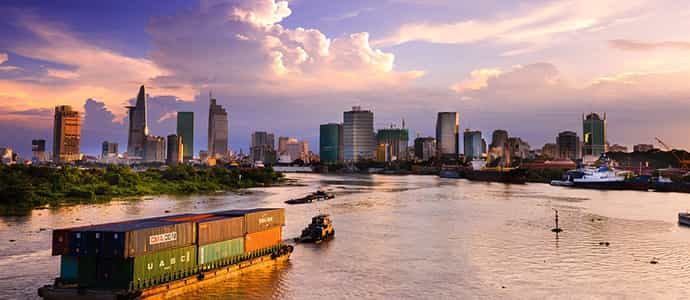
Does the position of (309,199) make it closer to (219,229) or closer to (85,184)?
(85,184)

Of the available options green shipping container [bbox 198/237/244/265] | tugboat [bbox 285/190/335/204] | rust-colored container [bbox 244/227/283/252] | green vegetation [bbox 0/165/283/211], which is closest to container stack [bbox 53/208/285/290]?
green shipping container [bbox 198/237/244/265]

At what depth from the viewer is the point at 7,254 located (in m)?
41.6

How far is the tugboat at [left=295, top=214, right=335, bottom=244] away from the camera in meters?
50.6

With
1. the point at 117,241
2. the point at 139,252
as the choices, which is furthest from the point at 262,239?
the point at 117,241

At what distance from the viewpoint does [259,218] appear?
125 ft

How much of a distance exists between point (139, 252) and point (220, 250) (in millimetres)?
7365

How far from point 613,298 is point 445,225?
33.8m

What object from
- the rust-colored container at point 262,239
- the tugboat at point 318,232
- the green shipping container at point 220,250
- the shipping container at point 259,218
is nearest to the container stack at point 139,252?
the green shipping container at point 220,250

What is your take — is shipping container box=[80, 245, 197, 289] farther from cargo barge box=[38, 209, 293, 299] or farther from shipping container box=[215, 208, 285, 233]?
shipping container box=[215, 208, 285, 233]

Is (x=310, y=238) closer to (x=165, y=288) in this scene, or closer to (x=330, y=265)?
(x=330, y=265)

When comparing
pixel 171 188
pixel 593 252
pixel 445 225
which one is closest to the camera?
pixel 593 252

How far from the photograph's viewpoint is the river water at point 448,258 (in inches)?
1312

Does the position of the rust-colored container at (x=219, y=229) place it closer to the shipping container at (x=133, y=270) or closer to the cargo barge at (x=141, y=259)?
the cargo barge at (x=141, y=259)

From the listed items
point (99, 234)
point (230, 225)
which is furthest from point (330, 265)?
point (99, 234)
